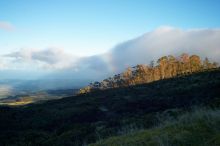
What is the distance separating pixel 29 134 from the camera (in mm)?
24125

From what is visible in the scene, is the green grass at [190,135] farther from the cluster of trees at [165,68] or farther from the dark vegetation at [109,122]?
the cluster of trees at [165,68]

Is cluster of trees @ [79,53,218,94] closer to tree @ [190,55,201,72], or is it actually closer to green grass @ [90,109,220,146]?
tree @ [190,55,201,72]

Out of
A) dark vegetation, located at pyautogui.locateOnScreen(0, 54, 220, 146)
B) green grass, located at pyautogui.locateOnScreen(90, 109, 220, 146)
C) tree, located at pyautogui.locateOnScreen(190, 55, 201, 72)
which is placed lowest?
dark vegetation, located at pyautogui.locateOnScreen(0, 54, 220, 146)

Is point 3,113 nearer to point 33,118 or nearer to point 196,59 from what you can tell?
point 33,118

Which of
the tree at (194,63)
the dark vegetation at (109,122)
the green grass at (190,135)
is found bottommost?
the dark vegetation at (109,122)

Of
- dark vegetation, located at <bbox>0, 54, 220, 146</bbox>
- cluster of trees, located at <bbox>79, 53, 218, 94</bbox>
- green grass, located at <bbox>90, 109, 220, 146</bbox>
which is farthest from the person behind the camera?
cluster of trees, located at <bbox>79, 53, 218, 94</bbox>

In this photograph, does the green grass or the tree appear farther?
the tree

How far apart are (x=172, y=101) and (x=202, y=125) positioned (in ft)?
92.5

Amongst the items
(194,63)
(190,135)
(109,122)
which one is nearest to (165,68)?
(194,63)

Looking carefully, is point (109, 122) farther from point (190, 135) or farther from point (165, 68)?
point (165, 68)

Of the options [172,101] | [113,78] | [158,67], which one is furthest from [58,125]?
[113,78]

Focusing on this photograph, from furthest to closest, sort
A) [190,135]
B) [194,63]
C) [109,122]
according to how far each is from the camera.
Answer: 1. [194,63]
2. [109,122]
3. [190,135]

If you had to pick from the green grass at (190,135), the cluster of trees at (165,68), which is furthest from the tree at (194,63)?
the green grass at (190,135)

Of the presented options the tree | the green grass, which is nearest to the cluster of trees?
the tree
